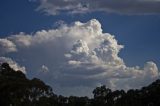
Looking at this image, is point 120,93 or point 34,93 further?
point 120,93

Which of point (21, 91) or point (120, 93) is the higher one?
point (120, 93)

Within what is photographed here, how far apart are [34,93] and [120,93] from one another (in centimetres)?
4030

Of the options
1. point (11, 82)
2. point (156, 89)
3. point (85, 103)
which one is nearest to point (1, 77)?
point (11, 82)

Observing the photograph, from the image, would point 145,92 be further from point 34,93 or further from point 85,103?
point 34,93

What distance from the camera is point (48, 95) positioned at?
11819cm

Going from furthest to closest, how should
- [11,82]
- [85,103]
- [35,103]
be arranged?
1. [85,103]
2. [35,103]
3. [11,82]

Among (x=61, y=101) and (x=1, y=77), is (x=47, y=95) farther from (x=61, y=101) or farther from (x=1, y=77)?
(x=61, y=101)

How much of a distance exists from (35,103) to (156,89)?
1352 inches

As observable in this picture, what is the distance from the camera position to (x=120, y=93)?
469 feet

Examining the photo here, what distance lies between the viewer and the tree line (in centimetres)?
10050

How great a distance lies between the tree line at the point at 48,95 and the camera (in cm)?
10050

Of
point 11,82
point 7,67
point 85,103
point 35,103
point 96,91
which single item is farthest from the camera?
point 85,103

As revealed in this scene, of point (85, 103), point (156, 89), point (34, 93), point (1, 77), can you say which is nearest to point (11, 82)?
point (1, 77)

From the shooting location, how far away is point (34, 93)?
10962cm
